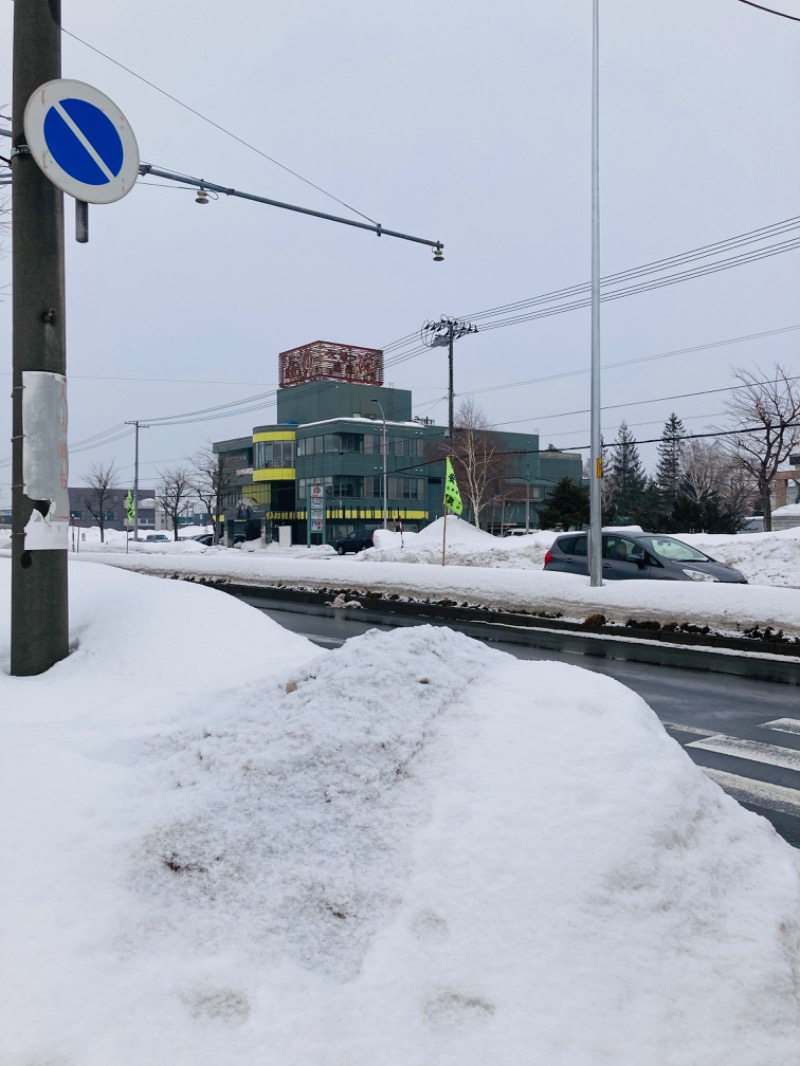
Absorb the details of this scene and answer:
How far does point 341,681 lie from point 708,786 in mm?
1643

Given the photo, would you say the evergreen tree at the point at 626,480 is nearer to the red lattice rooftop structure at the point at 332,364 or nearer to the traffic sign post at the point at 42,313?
the red lattice rooftop structure at the point at 332,364

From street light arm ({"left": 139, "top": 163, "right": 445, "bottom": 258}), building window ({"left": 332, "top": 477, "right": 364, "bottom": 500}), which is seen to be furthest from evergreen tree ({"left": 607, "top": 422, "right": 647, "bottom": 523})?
street light arm ({"left": 139, "top": 163, "right": 445, "bottom": 258})

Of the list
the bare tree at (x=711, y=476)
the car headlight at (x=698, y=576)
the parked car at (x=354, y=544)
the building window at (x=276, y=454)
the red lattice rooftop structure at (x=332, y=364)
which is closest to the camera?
the car headlight at (x=698, y=576)

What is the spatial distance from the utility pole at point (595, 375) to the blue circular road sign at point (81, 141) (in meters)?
11.6

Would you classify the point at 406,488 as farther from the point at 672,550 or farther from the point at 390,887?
the point at 390,887

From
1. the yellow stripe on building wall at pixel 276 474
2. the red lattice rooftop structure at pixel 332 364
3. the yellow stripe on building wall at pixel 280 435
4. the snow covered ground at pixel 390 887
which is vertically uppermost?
the red lattice rooftop structure at pixel 332 364

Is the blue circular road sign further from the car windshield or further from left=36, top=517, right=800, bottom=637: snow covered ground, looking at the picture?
the car windshield

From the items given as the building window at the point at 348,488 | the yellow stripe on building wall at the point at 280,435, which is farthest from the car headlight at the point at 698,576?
the yellow stripe on building wall at the point at 280,435

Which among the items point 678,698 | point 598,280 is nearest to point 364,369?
point 598,280

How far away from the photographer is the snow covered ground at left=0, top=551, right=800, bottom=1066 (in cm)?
217

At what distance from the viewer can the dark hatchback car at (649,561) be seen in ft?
48.9

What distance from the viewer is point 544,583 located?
50.5 feet

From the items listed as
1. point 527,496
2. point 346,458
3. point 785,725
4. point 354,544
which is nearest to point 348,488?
point 346,458

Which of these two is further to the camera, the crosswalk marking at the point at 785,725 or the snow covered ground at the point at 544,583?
the snow covered ground at the point at 544,583
